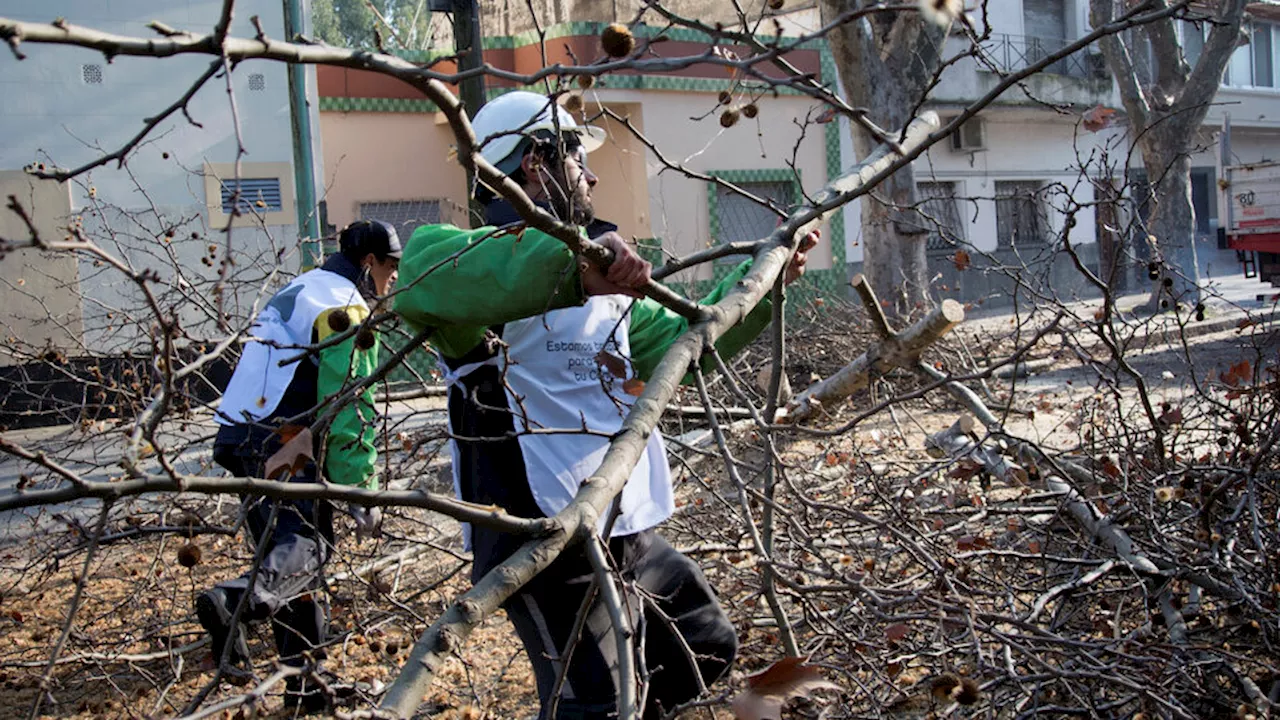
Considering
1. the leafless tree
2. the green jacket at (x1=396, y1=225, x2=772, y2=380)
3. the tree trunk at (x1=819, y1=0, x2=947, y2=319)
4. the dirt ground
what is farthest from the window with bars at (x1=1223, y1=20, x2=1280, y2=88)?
the green jacket at (x1=396, y1=225, x2=772, y2=380)

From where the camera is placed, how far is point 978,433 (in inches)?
210

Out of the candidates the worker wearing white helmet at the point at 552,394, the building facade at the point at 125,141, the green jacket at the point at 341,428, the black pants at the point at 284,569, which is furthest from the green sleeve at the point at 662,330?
the building facade at the point at 125,141

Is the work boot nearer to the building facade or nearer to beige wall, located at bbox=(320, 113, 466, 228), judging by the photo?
the building facade

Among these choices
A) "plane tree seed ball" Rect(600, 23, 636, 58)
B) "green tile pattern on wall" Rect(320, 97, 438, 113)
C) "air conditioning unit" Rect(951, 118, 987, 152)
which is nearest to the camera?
"plane tree seed ball" Rect(600, 23, 636, 58)

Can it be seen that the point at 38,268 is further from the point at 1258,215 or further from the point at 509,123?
the point at 1258,215

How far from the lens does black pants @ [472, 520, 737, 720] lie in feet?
8.44

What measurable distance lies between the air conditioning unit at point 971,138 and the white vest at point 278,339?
700 inches

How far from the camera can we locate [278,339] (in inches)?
152

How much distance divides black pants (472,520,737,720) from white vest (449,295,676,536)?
0.12 m

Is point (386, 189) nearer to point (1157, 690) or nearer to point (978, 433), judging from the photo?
point (978, 433)

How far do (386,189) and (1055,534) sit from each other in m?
12.1

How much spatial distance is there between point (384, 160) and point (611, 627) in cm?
1301

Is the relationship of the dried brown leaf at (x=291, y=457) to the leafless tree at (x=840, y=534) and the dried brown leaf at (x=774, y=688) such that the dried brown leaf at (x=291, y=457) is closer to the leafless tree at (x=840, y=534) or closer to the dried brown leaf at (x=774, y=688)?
the leafless tree at (x=840, y=534)

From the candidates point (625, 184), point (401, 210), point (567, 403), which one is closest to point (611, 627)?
point (567, 403)
